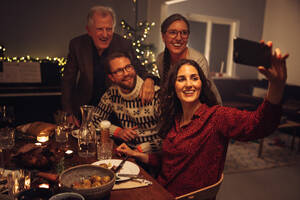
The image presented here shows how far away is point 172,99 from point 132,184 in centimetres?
64

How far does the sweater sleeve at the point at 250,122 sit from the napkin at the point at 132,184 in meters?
0.48

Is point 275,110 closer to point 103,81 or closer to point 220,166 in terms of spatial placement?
point 220,166

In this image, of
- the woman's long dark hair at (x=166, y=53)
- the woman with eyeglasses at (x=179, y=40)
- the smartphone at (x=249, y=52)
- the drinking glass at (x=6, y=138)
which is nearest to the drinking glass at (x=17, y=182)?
the drinking glass at (x=6, y=138)

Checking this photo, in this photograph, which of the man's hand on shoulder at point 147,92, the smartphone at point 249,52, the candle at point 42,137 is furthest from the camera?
the man's hand on shoulder at point 147,92

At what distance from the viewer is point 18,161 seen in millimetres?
1208

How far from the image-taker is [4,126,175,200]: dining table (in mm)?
1011

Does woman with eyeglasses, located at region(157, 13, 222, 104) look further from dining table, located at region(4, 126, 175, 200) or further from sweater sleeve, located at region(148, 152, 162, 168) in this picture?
dining table, located at region(4, 126, 175, 200)

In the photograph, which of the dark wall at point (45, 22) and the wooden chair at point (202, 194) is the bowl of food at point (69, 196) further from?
the dark wall at point (45, 22)

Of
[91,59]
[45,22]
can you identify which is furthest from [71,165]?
[45,22]

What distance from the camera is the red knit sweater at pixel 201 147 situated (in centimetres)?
124

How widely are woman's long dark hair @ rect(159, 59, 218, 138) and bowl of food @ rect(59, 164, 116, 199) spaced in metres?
0.57

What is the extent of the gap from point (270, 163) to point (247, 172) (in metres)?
0.55

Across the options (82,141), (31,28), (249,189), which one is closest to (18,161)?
(82,141)

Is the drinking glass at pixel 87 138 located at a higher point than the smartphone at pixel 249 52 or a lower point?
lower
